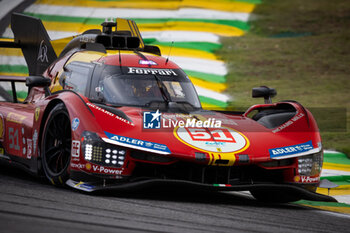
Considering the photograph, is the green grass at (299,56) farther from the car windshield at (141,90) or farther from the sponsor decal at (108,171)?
the sponsor decal at (108,171)

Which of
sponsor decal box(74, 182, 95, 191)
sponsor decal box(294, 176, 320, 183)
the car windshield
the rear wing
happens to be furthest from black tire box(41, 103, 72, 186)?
the rear wing

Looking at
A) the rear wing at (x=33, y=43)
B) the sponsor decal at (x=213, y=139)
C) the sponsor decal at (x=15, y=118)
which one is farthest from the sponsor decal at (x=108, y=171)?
the rear wing at (x=33, y=43)

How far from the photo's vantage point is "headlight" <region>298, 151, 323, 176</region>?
7047mm

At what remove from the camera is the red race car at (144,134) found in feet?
21.2

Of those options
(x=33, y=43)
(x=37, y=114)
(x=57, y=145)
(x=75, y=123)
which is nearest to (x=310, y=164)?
(x=75, y=123)

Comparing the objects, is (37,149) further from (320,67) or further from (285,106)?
(320,67)

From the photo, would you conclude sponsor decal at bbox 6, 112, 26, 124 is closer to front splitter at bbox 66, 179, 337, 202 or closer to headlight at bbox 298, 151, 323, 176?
front splitter at bbox 66, 179, 337, 202

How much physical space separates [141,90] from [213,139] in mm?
1331

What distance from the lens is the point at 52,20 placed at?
21000mm

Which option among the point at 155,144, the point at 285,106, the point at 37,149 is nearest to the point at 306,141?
the point at 285,106

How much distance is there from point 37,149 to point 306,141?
284cm

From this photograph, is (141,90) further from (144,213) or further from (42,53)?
(42,53)

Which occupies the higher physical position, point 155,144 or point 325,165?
point 155,144

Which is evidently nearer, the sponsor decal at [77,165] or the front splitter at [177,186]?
the front splitter at [177,186]
